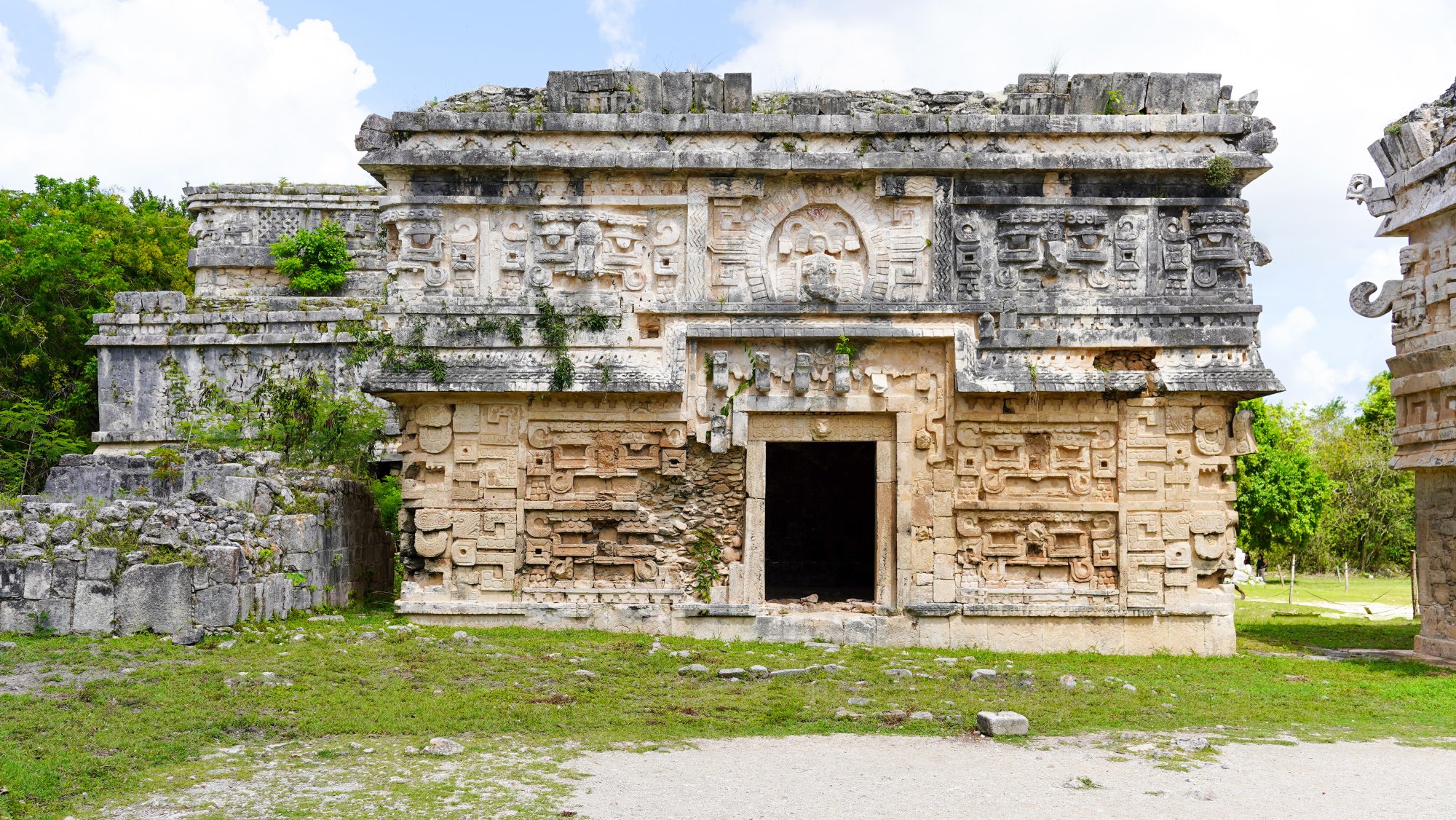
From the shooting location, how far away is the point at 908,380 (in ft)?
38.6

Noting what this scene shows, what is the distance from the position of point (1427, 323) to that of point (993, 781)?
8.64m

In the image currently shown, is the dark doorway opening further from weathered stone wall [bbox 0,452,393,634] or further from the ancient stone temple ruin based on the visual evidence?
weathered stone wall [bbox 0,452,393,634]

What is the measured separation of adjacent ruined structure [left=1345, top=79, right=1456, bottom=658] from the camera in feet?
38.1

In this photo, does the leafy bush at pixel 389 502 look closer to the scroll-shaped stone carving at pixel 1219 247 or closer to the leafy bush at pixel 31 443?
the leafy bush at pixel 31 443

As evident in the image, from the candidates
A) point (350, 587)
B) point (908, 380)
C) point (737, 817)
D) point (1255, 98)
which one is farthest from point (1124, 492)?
point (350, 587)

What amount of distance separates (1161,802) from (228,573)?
24.8 feet

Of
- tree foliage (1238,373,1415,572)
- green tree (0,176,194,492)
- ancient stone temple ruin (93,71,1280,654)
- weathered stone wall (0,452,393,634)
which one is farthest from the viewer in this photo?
tree foliage (1238,373,1415,572)

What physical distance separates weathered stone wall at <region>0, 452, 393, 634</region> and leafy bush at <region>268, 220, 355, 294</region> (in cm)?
821

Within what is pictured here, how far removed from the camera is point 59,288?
71.6ft

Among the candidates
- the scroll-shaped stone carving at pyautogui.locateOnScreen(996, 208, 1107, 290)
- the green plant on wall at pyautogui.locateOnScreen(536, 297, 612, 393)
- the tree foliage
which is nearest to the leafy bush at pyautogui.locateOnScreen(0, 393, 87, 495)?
the green plant on wall at pyautogui.locateOnScreen(536, 297, 612, 393)

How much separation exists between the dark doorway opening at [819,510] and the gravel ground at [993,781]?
9.95m

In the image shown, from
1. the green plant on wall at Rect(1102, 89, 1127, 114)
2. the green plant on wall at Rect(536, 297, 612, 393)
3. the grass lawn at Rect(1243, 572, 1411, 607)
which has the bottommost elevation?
→ the grass lawn at Rect(1243, 572, 1411, 607)

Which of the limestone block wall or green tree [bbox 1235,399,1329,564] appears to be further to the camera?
green tree [bbox 1235,399,1329,564]

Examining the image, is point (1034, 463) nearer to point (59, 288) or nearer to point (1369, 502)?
point (59, 288)
